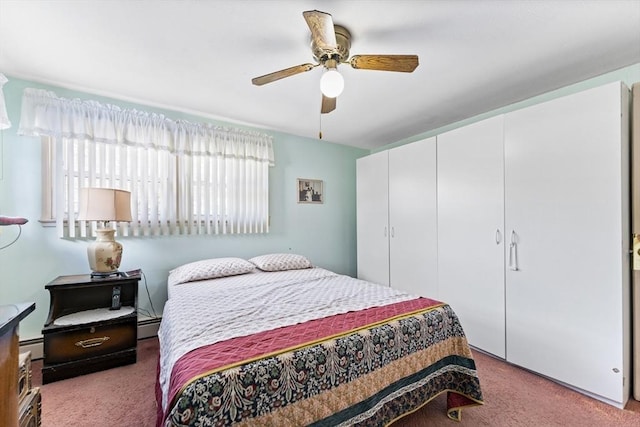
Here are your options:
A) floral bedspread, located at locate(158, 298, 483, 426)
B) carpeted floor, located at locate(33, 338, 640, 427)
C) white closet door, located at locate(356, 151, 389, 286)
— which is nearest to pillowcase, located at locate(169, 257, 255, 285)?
carpeted floor, located at locate(33, 338, 640, 427)

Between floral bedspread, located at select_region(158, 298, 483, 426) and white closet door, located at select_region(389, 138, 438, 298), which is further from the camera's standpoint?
white closet door, located at select_region(389, 138, 438, 298)

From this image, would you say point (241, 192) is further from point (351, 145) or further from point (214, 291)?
point (351, 145)

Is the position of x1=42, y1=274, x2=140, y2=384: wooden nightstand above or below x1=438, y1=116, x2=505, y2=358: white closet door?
below

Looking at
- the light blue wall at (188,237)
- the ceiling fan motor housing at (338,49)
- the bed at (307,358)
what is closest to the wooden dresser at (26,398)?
the bed at (307,358)

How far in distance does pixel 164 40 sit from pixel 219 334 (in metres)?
1.87

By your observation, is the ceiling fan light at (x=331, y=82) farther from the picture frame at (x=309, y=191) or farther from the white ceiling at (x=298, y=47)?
the picture frame at (x=309, y=191)

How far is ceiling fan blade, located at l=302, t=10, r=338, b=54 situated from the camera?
4.29ft

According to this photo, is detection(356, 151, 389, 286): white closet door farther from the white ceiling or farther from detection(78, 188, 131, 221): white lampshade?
detection(78, 188, 131, 221): white lampshade

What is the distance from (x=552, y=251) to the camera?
201cm

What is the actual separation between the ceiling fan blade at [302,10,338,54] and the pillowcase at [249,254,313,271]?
2120 mm

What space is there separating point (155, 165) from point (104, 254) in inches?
38.1

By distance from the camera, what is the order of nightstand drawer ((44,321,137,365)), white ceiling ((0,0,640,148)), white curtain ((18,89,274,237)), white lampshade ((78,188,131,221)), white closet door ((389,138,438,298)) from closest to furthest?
white ceiling ((0,0,640,148))
nightstand drawer ((44,321,137,365))
white lampshade ((78,188,131,221))
white curtain ((18,89,274,237))
white closet door ((389,138,438,298))

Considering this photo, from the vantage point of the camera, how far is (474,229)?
2.51 meters

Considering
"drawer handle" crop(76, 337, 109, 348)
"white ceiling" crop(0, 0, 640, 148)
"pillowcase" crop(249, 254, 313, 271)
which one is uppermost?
"white ceiling" crop(0, 0, 640, 148)
